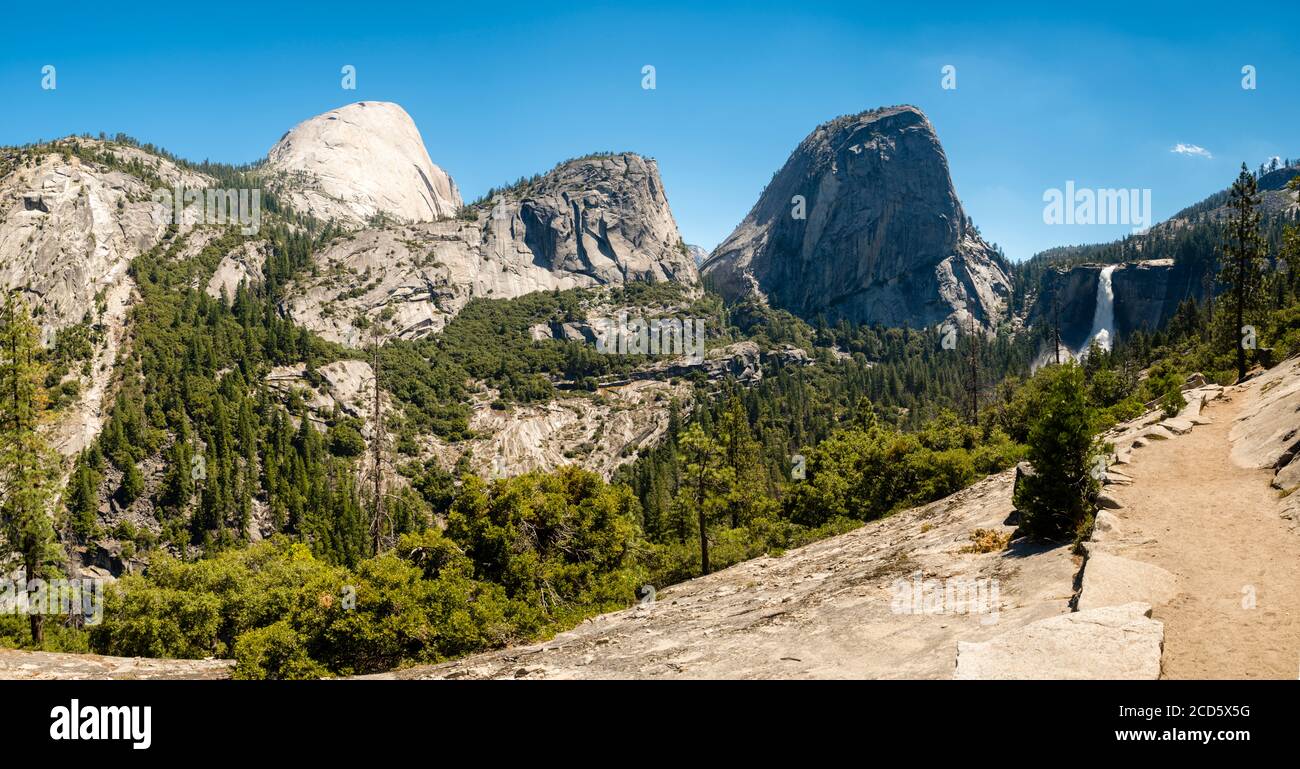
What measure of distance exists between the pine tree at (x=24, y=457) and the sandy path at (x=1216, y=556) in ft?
116

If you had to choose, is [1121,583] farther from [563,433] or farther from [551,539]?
[563,433]

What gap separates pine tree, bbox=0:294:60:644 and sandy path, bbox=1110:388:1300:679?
35.3m

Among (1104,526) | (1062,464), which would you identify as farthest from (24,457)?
(1104,526)

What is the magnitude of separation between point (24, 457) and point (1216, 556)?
123 feet

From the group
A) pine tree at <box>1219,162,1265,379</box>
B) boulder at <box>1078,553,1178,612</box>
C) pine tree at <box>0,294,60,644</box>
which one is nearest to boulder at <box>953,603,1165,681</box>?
boulder at <box>1078,553,1178,612</box>

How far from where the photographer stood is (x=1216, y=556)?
13125mm

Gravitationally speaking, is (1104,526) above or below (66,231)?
below

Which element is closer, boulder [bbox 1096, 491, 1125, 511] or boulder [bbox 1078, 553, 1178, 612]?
boulder [bbox 1078, 553, 1178, 612]

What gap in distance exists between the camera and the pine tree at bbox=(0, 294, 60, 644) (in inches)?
1011

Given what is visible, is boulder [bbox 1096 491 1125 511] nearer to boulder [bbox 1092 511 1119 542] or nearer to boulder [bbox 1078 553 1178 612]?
boulder [bbox 1092 511 1119 542]

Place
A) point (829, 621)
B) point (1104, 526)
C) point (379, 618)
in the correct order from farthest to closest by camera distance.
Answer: point (379, 618) < point (1104, 526) < point (829, 621)

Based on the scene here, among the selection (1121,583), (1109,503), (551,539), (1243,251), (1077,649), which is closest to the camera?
(1077,649)
